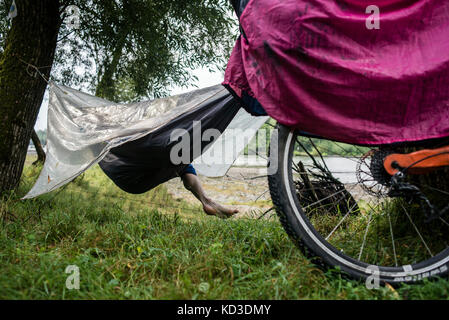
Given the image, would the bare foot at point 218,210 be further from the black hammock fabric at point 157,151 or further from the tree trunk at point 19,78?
the tree trunk at point 19,78

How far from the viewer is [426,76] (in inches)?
41.8

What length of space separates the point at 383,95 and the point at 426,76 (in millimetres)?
174

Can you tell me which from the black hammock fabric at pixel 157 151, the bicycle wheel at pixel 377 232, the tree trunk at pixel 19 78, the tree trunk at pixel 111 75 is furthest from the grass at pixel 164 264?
the tree trunk at pixel 111 75

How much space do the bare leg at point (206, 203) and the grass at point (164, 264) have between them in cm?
26

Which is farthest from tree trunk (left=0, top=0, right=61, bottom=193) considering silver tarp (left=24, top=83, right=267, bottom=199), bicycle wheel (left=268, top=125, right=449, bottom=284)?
bicycle wheel (left=268, top=125, right=449, bottom=284)

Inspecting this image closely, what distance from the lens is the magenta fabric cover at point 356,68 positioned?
107cm

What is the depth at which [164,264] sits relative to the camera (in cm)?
117

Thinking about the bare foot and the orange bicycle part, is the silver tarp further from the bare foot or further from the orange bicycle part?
the orange bicycle part

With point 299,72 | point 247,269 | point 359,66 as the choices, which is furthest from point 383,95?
point 247,269

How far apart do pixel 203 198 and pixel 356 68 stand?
1.38 metres

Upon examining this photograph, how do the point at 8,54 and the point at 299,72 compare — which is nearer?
the point at 299,72

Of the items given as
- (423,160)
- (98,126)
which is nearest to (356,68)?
(423,160)

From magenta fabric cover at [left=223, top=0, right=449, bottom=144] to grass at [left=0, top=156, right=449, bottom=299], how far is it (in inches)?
22.2
